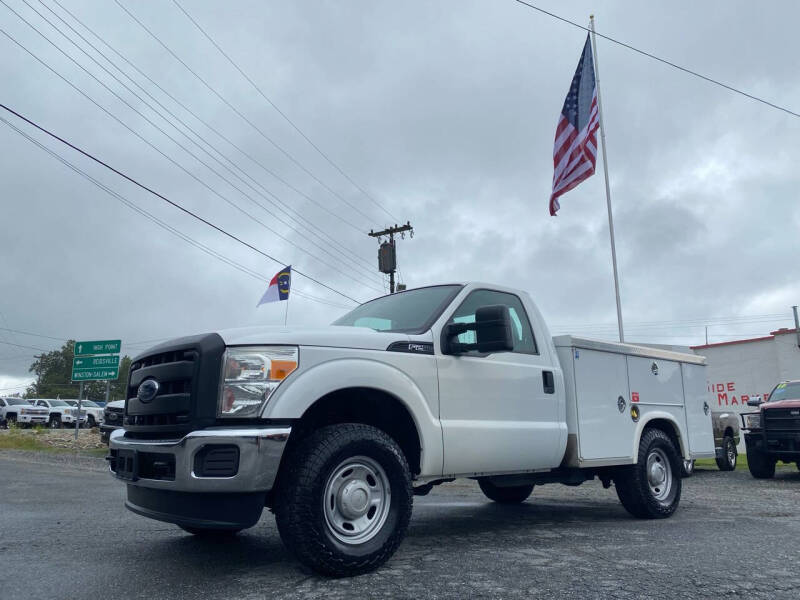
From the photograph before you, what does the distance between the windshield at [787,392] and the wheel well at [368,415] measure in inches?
438

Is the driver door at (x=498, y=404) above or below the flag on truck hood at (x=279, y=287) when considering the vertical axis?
below

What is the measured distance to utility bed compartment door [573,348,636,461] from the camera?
5.79 m

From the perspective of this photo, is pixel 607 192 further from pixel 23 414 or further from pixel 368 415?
pixel 23 414

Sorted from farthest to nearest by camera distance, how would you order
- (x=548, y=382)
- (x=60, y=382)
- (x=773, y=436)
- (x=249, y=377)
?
(x=60, y=382) → (x=773, y=436) → (x=548, y=382) → (x=249, y=377)

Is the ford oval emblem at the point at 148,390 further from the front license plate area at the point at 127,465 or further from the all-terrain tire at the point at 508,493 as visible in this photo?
the all-terrain tire at the point at 508,493

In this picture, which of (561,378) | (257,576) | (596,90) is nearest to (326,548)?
(257,576)

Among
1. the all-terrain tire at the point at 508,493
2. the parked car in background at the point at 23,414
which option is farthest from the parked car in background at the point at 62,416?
the all-terrain tire at the point at 508,493

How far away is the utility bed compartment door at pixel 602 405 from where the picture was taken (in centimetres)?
579

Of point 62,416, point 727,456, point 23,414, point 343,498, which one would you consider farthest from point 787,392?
point 23,414

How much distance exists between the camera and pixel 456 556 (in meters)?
4.54

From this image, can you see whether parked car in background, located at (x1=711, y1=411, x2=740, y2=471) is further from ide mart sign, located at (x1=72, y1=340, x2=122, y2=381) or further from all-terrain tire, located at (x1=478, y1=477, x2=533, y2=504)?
ide mart sign, located at (x1=72, y1=340, x2=122, y2=381)

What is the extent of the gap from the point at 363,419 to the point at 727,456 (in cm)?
1264

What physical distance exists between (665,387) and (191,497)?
503 centimetres

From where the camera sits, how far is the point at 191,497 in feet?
12.2
